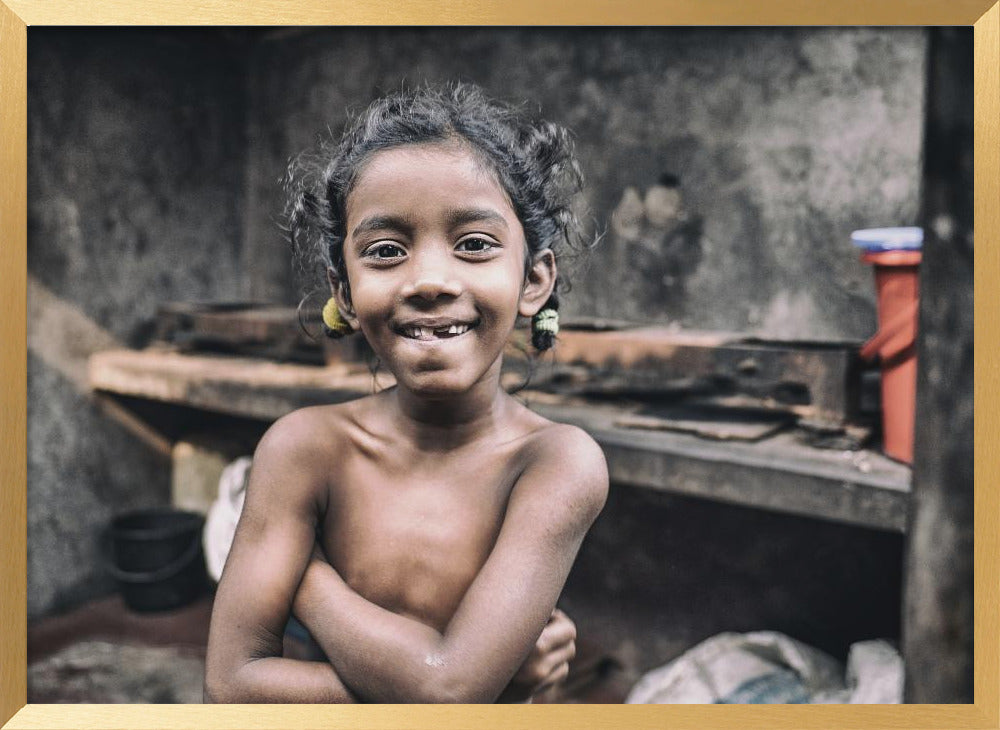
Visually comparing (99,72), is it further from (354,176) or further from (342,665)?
(342,665)

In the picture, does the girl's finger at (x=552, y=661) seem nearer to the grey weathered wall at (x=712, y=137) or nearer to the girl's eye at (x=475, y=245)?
the girl's eye at (x=475, y=245)

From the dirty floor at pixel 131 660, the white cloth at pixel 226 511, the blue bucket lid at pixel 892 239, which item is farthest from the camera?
the white cloth at pixel 226 511

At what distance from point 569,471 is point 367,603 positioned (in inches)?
11.4

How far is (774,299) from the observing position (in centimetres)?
251

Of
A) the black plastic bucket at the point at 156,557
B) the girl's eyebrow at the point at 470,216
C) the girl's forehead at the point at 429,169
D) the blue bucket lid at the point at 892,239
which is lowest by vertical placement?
the black plastic bucket at the point at 156,557

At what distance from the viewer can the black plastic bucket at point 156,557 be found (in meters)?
3.26

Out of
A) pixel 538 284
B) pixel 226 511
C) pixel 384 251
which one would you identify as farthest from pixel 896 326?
pixel 226 511

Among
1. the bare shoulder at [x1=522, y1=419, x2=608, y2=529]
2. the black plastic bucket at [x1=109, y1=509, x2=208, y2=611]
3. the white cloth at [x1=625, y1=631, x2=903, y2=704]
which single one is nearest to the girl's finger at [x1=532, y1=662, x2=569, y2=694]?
the bare shoulder at [x1=522, y1=419, x2=608, y2=529]

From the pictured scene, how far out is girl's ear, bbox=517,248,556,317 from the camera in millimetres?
1152

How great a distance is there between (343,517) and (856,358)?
1345mm

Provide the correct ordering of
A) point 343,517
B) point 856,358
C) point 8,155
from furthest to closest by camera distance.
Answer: point 856,358
point 8,155
point 343,517

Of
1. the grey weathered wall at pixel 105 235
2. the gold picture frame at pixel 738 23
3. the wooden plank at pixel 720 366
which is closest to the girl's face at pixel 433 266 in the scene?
the gold picture frame at pixel 738 23

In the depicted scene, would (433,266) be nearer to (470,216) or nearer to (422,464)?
(470,216)

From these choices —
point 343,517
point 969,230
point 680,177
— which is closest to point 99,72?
point 680,177
